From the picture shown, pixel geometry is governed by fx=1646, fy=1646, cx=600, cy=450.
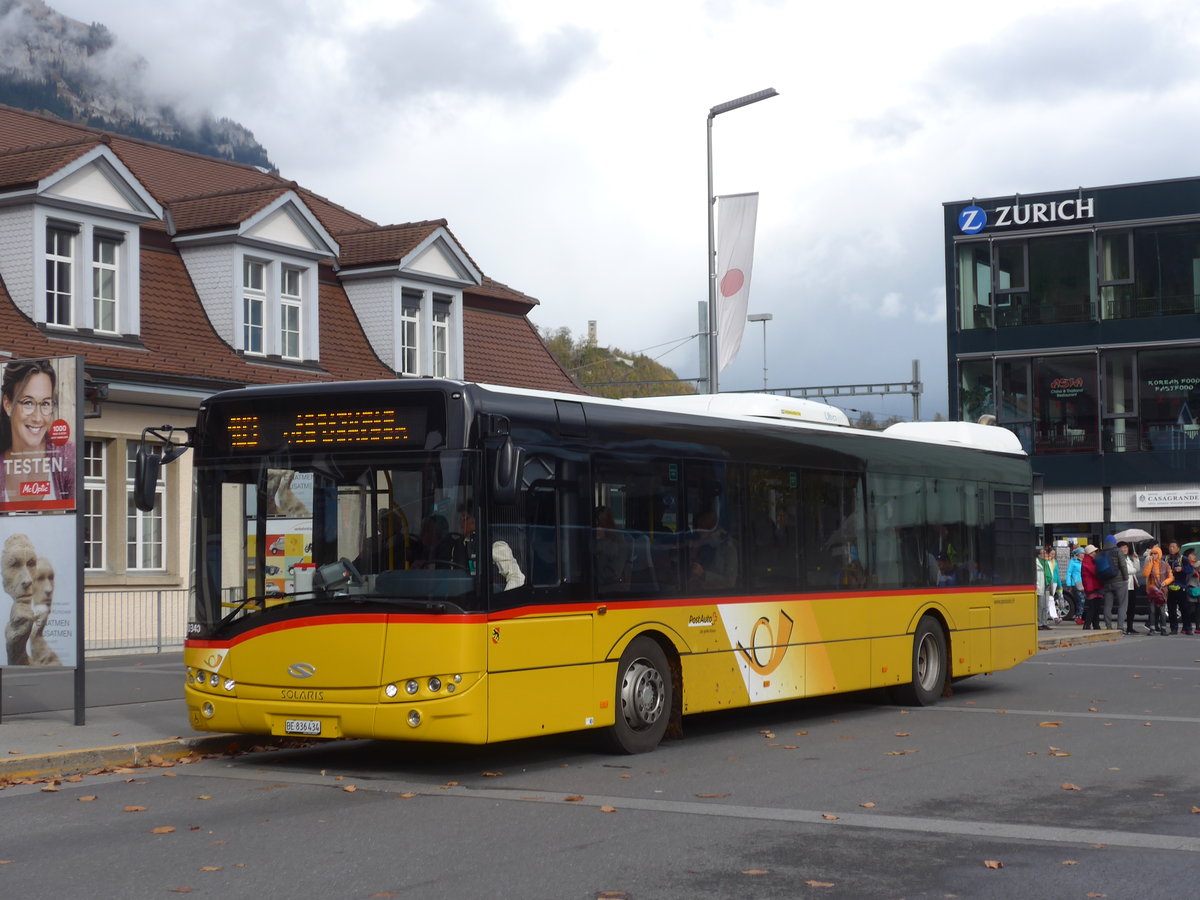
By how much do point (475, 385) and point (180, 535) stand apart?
15.7 metres

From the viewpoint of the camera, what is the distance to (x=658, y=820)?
30.9ft

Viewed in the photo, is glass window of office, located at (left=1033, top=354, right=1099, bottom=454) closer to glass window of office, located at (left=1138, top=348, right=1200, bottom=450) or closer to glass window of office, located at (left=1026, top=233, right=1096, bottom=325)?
glass window of office, located at (left=1026, top=233, right=1096, bottom=325)

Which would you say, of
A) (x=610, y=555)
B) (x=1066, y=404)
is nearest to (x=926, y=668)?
(x=610, y=555)

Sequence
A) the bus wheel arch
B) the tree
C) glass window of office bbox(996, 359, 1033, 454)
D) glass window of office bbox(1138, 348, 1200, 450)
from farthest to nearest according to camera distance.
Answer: the tree
glass window of office bbox(996, 359, 1033, 454)
glass window of office bbox(1138, 348, 1200, 450)
the bus wheel arch

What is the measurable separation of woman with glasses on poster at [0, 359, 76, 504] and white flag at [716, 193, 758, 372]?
38.8 ft

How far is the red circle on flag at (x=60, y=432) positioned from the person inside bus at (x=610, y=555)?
4.64 metres

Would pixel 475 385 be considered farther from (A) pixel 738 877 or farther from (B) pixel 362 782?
(A) pixel 738 877

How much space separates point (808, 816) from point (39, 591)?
7.48 m

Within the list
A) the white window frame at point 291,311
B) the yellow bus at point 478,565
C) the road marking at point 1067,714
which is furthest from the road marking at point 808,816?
the white window frame at point 291,311

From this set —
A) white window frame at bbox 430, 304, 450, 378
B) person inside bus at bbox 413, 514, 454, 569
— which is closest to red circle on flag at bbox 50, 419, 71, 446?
person inside bus at bbox 413, 514, 454, 569

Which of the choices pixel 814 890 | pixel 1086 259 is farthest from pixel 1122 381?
pixel 814 890

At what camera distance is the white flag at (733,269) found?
23688mm

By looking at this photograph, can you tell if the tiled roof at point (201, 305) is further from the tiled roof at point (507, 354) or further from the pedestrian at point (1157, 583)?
the pedestrian at point (1157, 583)

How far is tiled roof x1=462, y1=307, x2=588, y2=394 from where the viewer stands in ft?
109
